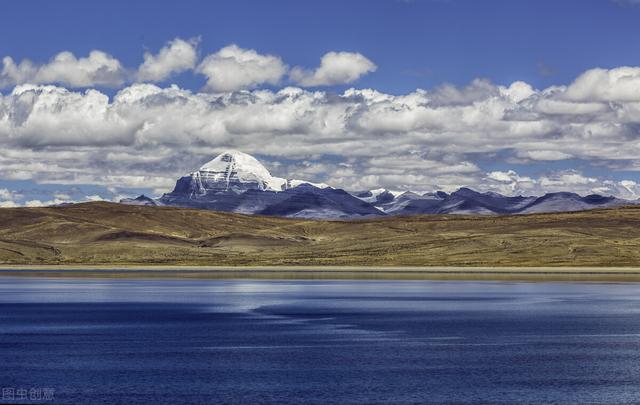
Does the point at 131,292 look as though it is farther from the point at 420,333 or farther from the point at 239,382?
the point at 239,382

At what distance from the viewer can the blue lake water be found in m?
64.4

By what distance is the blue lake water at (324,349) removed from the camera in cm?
6438

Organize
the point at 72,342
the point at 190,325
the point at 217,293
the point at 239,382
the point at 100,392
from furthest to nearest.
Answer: the point at 217,293
the point at 190,325
the point at 72,342
the point at 239,382
the point at 100,392

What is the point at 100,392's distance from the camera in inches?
2493

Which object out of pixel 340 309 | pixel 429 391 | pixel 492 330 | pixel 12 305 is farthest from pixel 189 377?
pixel 12 305

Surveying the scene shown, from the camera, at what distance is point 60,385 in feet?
216

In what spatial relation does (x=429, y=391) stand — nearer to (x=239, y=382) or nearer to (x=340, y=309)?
(x=239, y=382)

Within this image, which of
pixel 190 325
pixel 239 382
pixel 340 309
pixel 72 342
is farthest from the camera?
pixel 340 309

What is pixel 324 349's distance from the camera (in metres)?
84.6

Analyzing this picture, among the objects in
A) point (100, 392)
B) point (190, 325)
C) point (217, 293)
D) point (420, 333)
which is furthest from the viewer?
point (217, 293)

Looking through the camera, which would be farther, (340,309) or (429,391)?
(340,309)

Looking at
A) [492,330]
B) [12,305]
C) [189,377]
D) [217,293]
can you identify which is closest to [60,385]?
[189,377]

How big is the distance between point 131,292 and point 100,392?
104610 millimetres

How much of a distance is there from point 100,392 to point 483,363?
28.9m
